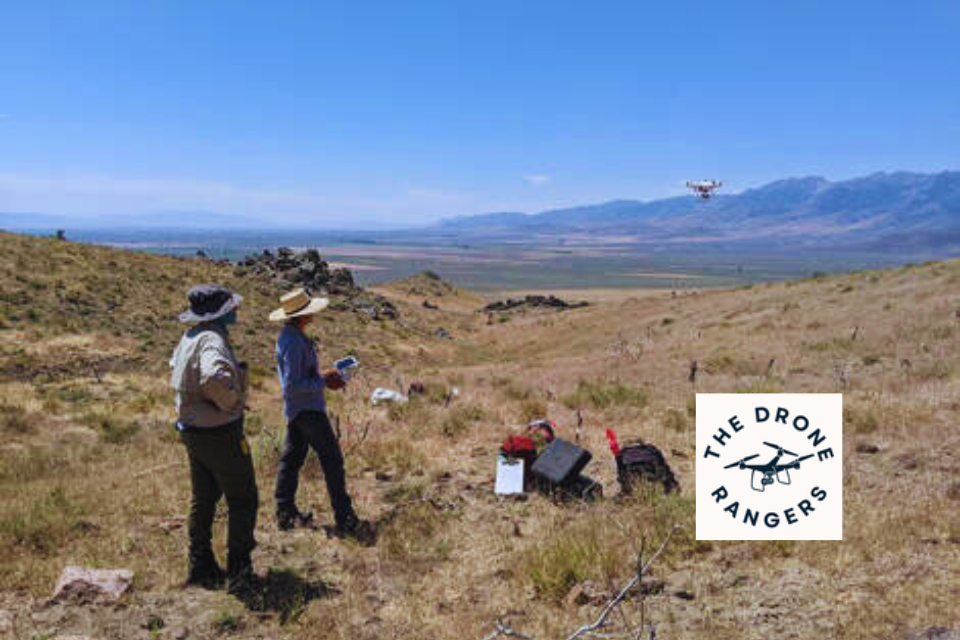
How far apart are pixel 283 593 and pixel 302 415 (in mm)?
1610

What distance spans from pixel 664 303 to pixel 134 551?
41.7 metres

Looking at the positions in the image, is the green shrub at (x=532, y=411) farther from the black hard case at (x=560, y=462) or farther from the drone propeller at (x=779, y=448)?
the drone propeller at (x=779, y=448)

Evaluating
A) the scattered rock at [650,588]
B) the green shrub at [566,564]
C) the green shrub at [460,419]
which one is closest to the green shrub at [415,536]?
the green shrub at [566,564]

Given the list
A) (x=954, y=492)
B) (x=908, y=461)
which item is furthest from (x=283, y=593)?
(x=908, y=461)

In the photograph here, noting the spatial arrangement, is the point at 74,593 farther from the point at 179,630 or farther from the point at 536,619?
the point at 536,619

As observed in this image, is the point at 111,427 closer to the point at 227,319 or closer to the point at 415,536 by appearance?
the point at 415,536

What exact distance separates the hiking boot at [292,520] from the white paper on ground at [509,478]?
81.9 inches

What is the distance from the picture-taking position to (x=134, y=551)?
19.3 ft

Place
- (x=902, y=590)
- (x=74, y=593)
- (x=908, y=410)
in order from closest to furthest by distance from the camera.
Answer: (x=902, y=590)
(x=74, y=593)
(x=908, y=410)

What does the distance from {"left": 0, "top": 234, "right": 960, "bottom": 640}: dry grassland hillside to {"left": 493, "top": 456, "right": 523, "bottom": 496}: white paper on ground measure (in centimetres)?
24

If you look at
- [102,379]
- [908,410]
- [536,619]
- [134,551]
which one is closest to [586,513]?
[536,619]

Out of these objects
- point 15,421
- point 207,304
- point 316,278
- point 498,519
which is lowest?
point 15,421

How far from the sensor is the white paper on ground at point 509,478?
731 centimetres

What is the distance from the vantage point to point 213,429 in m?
4.89
